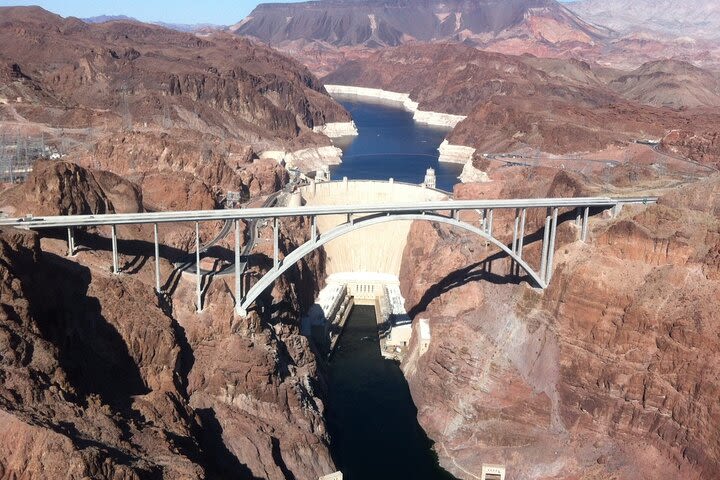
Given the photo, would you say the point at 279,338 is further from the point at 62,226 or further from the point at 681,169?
the point at 681,169

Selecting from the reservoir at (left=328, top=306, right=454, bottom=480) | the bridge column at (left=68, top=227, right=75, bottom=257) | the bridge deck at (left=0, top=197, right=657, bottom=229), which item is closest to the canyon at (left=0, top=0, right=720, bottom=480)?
the bridge column at (left=68, top=227, right=75, bottom=257)

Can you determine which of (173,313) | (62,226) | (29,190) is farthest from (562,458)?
(29,190)

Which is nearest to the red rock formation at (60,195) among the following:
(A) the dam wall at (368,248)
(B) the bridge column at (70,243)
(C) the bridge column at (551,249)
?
(B) the bridge column at (70,243)

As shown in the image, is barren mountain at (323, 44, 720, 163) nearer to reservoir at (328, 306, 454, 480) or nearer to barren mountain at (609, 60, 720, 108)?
barren mountain at (609, 60, 720, 108)

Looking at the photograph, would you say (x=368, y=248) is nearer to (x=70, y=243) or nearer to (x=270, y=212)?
(x=270, y=212)

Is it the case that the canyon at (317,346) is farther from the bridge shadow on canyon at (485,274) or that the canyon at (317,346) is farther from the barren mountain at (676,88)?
the barren mountain at (676,88)

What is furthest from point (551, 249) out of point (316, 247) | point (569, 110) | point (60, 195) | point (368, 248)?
point (569, 110)

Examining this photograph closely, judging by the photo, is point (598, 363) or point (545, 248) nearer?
point (598, 363)
